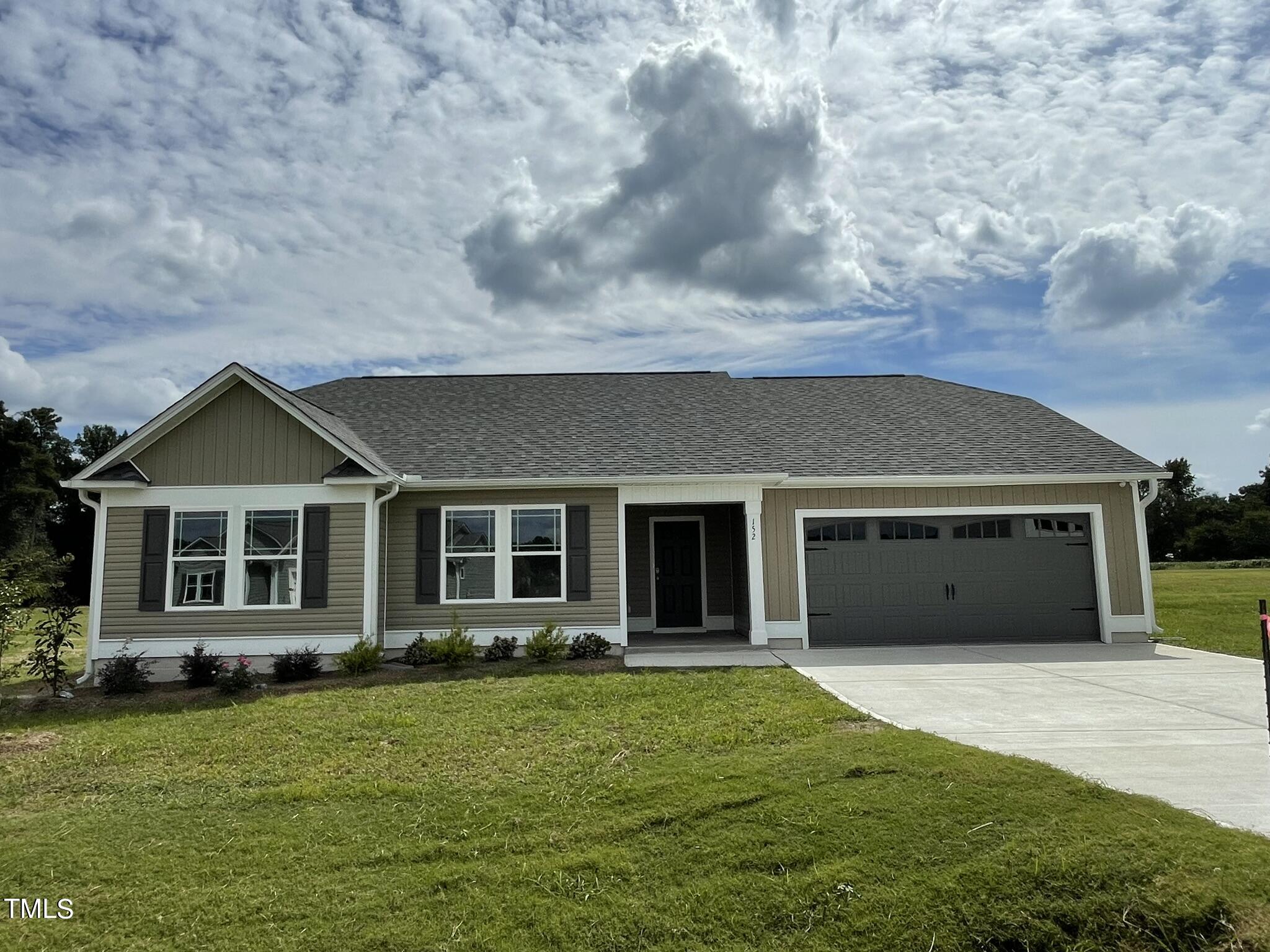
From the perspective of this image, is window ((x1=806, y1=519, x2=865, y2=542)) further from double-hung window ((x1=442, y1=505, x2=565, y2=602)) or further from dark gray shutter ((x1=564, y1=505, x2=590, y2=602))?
double-hung window ((x1=442, y1=505, x2=565, y2=602))

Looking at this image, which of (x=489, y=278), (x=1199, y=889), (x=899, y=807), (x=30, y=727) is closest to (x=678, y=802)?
(x=899, y=807)

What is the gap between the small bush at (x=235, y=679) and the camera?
10.1 metres

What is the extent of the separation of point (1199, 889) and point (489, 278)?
46.3ft

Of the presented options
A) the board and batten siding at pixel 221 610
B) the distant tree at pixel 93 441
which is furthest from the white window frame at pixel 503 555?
the distant tree at pixel 93 441

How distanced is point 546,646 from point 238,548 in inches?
194

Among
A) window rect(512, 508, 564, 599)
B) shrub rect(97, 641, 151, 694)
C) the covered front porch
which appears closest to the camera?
shrub rect(97, 641, 151, 694)

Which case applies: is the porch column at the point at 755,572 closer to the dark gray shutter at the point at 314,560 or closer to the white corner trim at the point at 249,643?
the white corner trim at the point at 249,643

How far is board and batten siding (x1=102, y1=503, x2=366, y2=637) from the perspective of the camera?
1181 centimetres

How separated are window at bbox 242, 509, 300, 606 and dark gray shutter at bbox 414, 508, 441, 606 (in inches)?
73.4

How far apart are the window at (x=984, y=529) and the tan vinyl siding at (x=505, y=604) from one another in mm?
6200

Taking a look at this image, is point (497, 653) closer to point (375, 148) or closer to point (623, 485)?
point (623, 485)

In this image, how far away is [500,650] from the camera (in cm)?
1252

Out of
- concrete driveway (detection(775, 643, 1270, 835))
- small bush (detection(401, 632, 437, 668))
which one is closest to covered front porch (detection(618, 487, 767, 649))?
concrete driveway (detection(775, 643, 1270, 835))

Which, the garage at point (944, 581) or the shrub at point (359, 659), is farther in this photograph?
the garage at point (944, 581)
